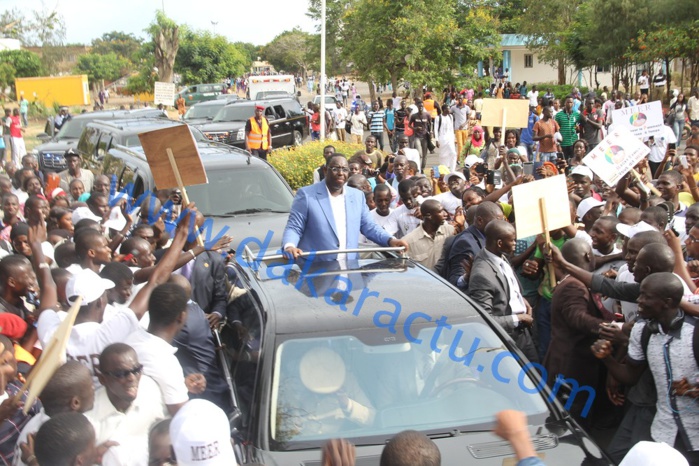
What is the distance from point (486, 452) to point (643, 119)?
6472 mm

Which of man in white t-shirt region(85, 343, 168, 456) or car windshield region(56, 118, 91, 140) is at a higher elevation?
car windshield region(56, 118, 91, 140)

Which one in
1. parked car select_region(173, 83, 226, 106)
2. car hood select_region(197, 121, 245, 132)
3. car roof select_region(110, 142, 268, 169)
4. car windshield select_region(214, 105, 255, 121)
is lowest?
car roof select_region(110, 142, 268, 169)

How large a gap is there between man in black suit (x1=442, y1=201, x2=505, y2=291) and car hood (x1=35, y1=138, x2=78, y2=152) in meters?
11.5

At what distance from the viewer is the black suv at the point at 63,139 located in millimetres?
14867

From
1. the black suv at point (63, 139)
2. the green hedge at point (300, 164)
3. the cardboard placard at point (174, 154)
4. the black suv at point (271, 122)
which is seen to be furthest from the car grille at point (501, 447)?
the black suv at point (271, 122)

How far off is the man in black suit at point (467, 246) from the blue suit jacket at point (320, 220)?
0.52m

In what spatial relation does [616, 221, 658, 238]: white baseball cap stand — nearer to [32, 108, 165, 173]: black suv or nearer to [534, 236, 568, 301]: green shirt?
[534, 236, 568, 301]: green shirt

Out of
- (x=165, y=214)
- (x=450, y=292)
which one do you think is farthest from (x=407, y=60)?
(x=450, y=292)

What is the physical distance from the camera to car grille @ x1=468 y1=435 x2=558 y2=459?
3.47 meters

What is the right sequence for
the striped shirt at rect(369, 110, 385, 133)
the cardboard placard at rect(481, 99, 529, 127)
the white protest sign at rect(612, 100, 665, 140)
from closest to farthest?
the white protest sign at rect(612, 100, 665, 140)
the cardboard placard at rect(481, 99, 529, 127)
the striped shirt at rect(369, 110, 385, 133)

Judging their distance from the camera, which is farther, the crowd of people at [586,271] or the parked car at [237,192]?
the parked car at [237,192]

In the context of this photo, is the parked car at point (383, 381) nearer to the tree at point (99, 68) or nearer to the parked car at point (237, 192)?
the parked car at point (237, 192)

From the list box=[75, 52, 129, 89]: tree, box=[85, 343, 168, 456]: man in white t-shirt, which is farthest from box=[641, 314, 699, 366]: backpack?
box=[75, 52, 129, 89]: tree

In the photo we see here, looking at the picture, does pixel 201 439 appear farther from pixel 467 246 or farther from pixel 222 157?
pixel 222 157
